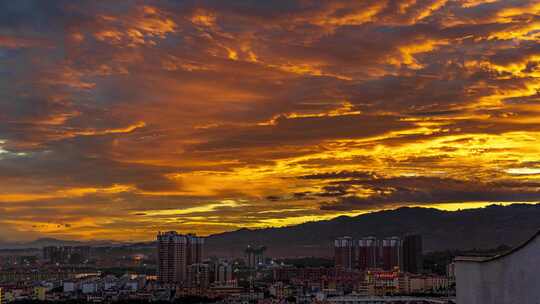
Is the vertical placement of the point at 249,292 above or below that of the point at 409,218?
below

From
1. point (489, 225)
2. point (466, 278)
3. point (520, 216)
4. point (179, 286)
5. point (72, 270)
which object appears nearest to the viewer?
point (466, 278)

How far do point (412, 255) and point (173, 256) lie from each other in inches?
791

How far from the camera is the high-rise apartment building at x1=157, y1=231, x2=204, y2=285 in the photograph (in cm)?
6512

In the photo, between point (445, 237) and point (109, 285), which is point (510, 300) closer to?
point (109, 285)

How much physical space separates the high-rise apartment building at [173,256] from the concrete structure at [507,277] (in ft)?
Answer: 200

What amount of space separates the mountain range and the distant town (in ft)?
32.6

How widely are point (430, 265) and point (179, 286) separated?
22.0 meters

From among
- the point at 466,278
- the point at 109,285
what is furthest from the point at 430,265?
the point at 466,278

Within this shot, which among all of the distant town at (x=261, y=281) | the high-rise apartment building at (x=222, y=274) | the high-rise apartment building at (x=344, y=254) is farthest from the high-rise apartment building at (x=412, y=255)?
the high-rise apartment building at (x=222, y=274)

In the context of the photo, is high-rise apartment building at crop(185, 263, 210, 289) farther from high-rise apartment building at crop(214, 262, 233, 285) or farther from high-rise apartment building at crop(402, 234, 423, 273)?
high-rise apartment building at crop(402, 234, 423, 273)

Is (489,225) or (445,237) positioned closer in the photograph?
(489,225)

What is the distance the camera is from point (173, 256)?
66.1 meters

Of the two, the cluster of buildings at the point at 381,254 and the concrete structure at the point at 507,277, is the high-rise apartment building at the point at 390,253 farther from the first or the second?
the concrete structure at the point at 507,277

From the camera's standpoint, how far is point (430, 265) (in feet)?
218
